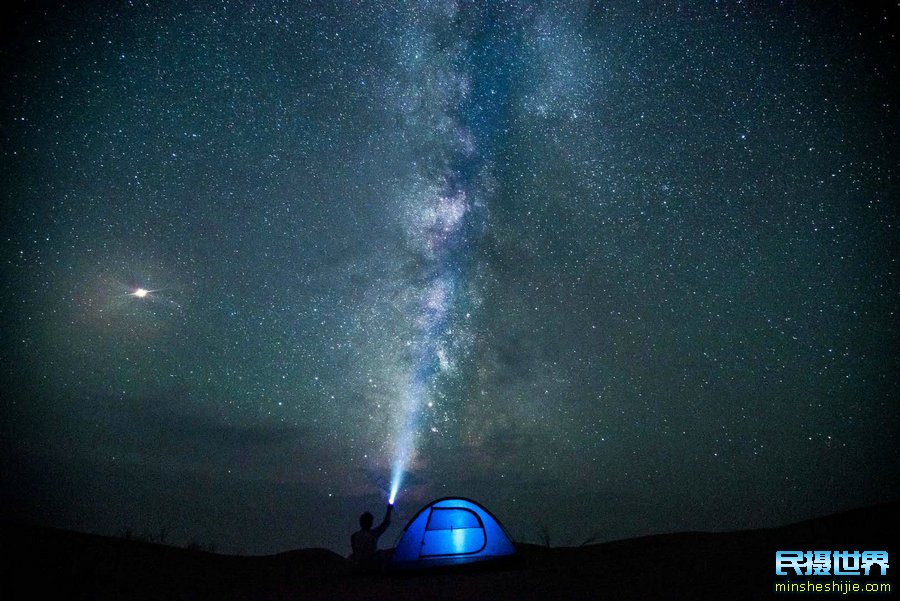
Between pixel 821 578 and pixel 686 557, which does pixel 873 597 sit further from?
pixel 686 557

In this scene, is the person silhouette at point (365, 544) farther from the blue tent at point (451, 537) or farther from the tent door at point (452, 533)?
the tent door at point (452, 533)

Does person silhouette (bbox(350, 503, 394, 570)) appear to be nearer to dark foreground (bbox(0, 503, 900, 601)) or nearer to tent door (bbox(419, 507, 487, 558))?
dark foreground (bbox(0, 503, 900, 601))

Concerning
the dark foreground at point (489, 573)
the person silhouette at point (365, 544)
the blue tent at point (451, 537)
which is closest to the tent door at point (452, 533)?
the blue tent at point (451, 537)

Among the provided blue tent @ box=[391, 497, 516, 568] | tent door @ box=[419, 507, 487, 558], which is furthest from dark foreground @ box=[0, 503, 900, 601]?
tent door @ box=[419, 507, 487, 558]

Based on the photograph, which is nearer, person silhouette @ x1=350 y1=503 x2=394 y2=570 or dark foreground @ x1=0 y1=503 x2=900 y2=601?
dark foreground @ x1=0 y1=503 x2=900 y2=601

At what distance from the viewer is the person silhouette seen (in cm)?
962

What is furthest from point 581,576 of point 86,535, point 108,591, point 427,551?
point 86,535

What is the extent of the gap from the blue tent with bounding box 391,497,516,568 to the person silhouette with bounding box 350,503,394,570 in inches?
21.8

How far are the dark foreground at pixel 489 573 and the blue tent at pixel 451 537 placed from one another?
36 centimetres

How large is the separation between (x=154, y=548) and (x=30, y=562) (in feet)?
10.3

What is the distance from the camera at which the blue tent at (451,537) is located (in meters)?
9.11

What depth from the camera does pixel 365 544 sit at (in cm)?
967

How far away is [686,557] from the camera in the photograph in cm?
761

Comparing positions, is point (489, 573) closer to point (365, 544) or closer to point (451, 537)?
point (451, 537)
